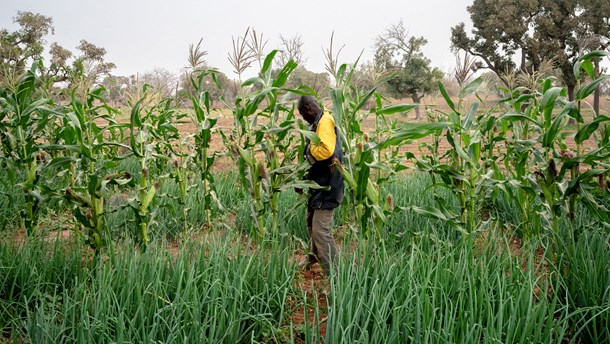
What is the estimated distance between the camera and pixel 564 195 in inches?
137

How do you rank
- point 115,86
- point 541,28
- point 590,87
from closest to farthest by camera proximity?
1. point 590,87
2. point 115,86
3. point 541,28

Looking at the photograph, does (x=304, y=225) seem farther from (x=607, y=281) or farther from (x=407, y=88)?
(x=407, y=88)

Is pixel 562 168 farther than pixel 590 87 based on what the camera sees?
Yes

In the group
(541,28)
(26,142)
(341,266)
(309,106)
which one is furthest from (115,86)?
(541,28)

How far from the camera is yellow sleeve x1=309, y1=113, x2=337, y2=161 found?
153 inches

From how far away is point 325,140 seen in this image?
12.8 ft

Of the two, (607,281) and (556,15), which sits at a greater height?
(556,15)

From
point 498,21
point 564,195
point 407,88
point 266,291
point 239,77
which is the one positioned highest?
point 498,21

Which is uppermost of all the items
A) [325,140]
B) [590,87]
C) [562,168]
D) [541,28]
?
[541,28]

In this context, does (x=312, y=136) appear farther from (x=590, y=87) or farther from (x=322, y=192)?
(x=590, y=87)

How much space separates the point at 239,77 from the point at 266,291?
2.11 meters

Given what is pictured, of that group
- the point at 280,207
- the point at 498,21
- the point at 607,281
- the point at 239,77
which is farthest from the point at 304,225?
the point at 498,21

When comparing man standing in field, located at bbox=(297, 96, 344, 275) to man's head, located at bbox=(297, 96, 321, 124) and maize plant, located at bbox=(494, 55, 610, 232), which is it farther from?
maize plant, located at bbox=(494, 55, 610, 232)

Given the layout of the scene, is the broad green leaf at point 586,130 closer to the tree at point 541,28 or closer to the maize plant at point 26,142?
the maize plant at point 26,142
